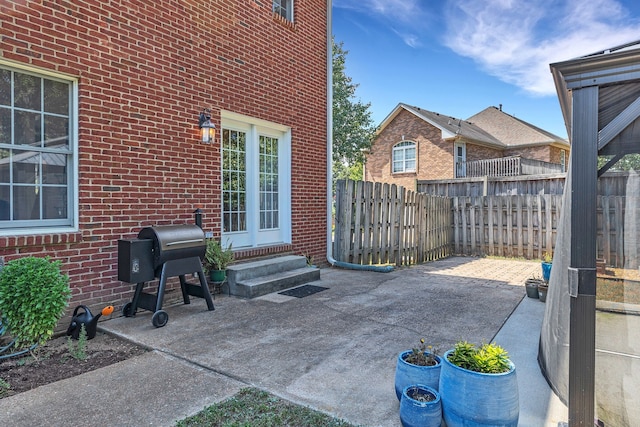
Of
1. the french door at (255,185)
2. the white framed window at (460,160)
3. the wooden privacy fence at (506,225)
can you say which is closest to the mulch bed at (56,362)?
the french door at (255,185)

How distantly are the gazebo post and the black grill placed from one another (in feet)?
→ 11.9

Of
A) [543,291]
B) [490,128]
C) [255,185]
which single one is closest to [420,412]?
[543,291]

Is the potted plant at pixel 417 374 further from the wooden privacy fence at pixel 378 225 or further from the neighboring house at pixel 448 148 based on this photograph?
the neighboring house at pixel 448 148

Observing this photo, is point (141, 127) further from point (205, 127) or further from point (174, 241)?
point (174, 241)

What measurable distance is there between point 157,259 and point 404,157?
18450 millimetres

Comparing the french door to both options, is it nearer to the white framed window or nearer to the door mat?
the door mat

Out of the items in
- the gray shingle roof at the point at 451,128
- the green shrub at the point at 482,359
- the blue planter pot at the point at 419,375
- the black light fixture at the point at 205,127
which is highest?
the gray shingle roof at the point at 451,128

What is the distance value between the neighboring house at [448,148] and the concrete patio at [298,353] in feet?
47.0

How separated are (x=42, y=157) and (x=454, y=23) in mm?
9946

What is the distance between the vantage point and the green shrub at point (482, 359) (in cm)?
212

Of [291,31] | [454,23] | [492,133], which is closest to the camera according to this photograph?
[291,31]

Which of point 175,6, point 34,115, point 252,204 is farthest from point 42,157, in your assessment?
point 252,204

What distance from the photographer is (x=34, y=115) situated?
380 cm

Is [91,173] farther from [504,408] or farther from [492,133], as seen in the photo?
[492,133]
